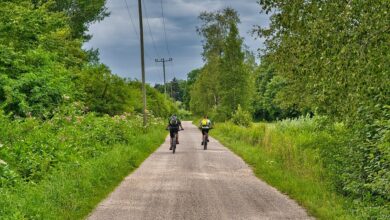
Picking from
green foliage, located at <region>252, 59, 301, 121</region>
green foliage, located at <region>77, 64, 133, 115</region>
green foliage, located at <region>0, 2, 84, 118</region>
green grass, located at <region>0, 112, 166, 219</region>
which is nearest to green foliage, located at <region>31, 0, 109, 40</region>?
green foliage, located at <region>77, 64, 133, 115</region>

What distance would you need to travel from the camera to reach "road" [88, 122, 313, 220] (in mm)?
8555

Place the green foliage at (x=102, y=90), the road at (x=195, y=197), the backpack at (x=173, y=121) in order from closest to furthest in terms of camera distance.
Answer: the road at (x=195, y=197), the backpack at (x=173, y=121), the green foliage at (x=102, y=90)

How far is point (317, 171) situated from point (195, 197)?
480 centimetres

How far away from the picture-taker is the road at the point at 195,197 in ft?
28.1

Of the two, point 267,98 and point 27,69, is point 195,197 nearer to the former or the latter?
point 27,69

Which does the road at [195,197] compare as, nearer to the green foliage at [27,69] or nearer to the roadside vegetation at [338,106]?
the roadside vegetation at [338,106]

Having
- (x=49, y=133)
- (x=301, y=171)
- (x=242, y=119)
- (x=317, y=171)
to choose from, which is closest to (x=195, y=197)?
(x=301, y=171)

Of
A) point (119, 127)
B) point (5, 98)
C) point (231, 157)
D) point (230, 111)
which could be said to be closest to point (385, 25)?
point (231, 157)

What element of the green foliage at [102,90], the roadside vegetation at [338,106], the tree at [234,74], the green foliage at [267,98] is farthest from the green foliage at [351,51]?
the green foliage at [267,98]

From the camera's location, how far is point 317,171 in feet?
43.3

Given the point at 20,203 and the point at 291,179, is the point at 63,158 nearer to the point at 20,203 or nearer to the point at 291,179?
the point at 20,203

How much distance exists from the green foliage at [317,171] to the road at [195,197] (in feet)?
1.36

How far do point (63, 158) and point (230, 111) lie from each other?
36.9 meters

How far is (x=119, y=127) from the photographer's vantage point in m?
22.7
